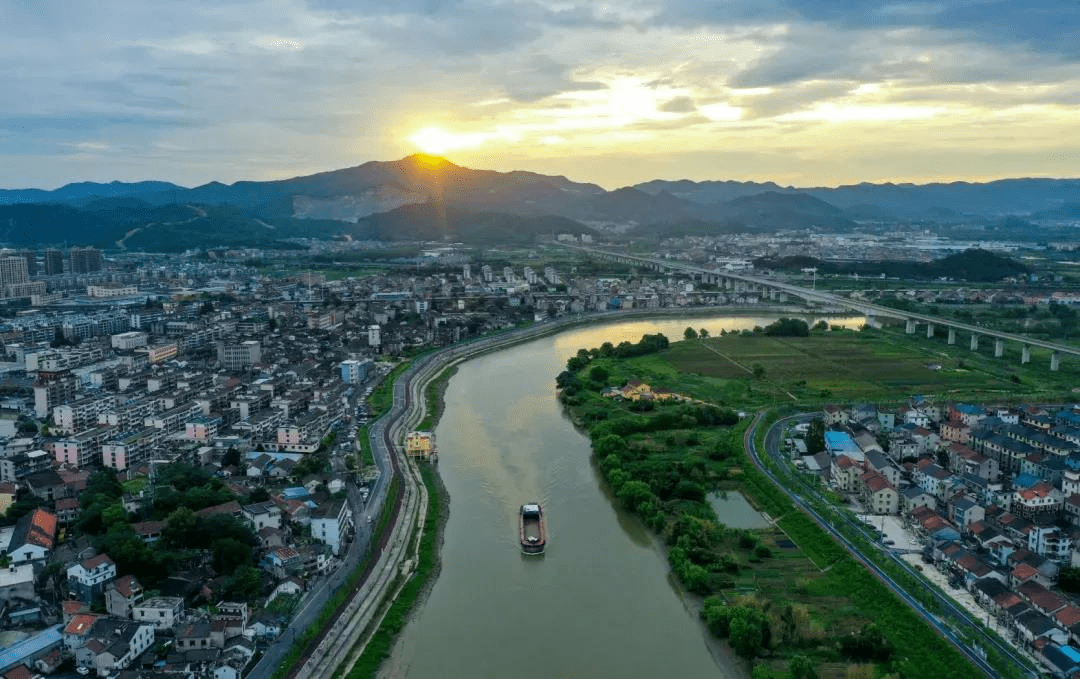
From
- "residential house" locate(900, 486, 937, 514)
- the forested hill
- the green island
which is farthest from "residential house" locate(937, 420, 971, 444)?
the forested hill

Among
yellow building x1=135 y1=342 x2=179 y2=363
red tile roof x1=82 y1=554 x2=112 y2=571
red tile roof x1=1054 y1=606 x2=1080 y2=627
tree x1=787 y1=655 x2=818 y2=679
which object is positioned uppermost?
yellow building x1=135 y1=342 x2=179 y2=363

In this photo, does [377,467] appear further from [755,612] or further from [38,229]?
[38,229]

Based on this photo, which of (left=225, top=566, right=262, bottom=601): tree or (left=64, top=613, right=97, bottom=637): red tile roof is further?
(left=225, top=566, right=262, bottom=601): tree

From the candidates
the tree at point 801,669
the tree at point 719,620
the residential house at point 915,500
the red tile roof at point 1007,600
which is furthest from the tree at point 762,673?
the residential house at point 915,500

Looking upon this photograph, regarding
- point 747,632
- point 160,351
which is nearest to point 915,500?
point 747,632

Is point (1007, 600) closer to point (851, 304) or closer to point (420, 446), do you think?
point (420, 446)

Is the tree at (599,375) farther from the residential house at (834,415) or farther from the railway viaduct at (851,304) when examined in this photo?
the railway viaduct at (851,304)

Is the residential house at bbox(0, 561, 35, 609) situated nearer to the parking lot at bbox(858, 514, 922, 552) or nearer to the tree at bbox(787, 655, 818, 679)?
the tree at bbox(787, 655, 818, 679)
